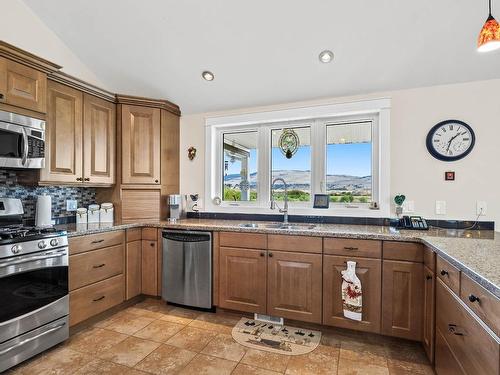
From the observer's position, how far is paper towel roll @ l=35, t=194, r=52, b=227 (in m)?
2.52

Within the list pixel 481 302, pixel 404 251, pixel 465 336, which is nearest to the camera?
pixel 481 302

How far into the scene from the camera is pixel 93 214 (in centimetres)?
296

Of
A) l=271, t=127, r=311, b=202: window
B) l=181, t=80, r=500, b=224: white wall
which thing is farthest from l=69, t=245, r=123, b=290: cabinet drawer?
l=181, t=80, r=500, b=224: white wall

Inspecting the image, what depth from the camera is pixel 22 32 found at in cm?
250

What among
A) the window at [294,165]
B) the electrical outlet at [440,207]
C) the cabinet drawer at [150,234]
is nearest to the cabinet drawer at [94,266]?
the cabinet drawer at [150,234]

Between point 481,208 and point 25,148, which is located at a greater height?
point 25,148

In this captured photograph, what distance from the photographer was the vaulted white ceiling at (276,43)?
85.2 inches

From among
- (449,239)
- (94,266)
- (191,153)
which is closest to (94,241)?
(94,266)

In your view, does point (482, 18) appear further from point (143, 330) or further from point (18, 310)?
point (18, 310)

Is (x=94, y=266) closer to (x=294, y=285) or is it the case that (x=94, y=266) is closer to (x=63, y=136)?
(x=63, y=136)

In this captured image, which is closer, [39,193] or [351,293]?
[351,293]

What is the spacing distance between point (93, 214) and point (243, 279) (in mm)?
1681

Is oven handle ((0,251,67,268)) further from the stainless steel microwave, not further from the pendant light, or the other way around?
the pendant light

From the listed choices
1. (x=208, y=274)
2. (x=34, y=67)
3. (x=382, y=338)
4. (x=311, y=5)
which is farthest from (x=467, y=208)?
(x=34, y=67)
